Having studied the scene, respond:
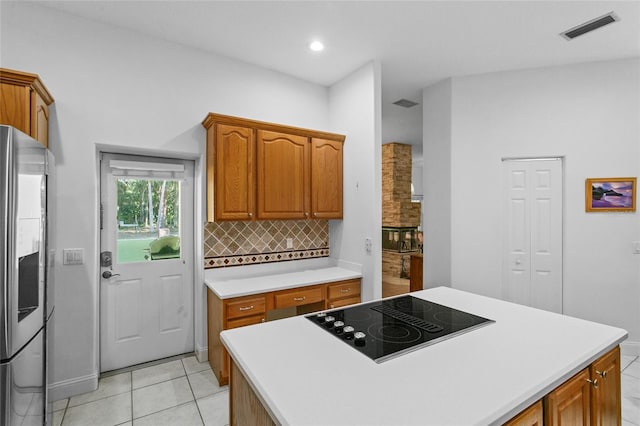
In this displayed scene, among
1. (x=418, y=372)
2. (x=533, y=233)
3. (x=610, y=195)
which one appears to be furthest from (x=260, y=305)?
(x=610, y=195)

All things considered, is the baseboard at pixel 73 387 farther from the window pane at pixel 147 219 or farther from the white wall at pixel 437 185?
the white wall at pixel 437 185

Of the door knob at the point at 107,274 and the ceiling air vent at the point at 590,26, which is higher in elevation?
the ceiling air vent at the point at 590,26

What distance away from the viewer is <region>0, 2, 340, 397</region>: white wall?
2.49 m

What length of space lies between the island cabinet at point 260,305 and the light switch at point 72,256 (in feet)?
3.51

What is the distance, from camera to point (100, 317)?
2877mm

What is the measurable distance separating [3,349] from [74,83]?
83.6 inches

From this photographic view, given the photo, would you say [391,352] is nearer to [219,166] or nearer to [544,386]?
[544,386]

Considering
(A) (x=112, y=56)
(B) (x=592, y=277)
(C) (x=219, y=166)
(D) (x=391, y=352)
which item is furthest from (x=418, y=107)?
(D) (x=391, y=352)

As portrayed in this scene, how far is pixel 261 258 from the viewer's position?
3461 mm

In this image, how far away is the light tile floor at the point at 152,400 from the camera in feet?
7.41

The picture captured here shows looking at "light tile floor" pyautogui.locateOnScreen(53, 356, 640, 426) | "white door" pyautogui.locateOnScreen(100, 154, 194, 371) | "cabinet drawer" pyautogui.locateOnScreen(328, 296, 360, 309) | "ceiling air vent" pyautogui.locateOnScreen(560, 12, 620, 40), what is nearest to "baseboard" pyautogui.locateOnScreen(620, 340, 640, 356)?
"light tile floor" pyautogui.locateOnScreen(53, 356, 640, 426)

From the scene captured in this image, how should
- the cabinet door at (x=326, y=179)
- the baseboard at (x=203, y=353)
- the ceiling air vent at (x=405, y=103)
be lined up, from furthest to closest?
the ceiling air vent at (x=405, y=103) < the cabinet door at (x=326, y=179) < the baseboard at (x=203, y=353)

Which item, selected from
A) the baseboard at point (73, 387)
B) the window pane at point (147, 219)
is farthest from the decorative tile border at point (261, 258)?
the baseboard at point (73, 387)

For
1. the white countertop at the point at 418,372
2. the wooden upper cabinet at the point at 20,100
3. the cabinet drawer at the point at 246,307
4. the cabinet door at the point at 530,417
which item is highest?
the wooden upper cabinet at the point at 20,100
